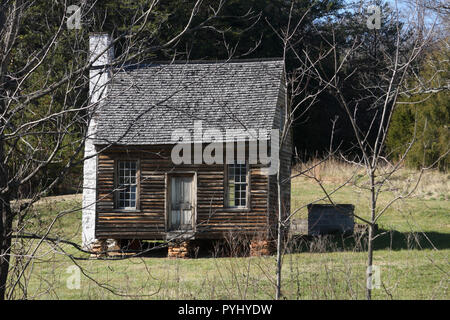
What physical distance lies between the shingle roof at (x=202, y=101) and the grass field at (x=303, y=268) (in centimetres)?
330

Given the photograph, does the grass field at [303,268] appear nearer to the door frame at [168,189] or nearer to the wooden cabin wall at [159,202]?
the wooden cabin wall at [159,202]

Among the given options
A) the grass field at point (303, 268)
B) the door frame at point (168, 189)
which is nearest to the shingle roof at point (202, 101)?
the door frame at point (168, 189)

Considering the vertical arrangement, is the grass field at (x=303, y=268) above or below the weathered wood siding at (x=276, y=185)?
below

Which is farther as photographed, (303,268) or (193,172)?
(193,172)

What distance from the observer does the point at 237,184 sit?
63.1 ft

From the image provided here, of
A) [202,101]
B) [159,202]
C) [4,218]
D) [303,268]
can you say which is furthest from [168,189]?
[4,218]

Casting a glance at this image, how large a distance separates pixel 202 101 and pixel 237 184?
9.81 feet

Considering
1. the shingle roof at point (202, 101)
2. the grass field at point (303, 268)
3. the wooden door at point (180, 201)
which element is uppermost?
the shingle roof at point (202, 101)

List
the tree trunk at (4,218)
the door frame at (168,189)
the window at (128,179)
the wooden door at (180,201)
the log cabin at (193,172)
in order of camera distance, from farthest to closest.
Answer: the window at (128,179)
the wooden door at (180,201)
the door frame at (168,189)
the log cabin at (193,172)
the tree trunk at (4,218)

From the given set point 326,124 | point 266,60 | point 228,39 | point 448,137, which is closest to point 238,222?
point 266,60

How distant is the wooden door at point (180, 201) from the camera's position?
63.5ft

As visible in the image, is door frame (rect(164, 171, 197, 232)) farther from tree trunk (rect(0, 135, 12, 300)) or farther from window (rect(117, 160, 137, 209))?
tree trunk (rect(0, 135, 12, 300))

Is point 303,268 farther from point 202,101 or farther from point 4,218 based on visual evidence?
point 4,218
